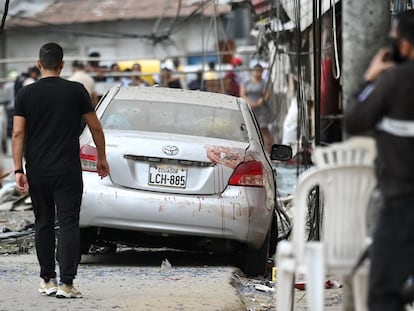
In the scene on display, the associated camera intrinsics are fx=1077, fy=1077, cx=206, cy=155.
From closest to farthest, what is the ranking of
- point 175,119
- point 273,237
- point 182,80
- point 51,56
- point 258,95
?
point 51,56 → point 175,119 → point 273,237 → point 258,95 → point 182,80

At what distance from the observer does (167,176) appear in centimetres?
920

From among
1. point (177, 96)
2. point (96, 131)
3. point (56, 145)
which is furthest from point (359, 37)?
point (177, 96)

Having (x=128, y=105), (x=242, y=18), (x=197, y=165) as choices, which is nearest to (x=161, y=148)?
(x=197, y=165)

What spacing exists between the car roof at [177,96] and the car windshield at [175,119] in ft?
0.29

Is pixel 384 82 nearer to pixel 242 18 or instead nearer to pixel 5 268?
pixel 5 268

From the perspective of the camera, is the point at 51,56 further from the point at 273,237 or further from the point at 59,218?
the point at 273,237

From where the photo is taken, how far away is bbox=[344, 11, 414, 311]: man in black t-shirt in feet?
16.6

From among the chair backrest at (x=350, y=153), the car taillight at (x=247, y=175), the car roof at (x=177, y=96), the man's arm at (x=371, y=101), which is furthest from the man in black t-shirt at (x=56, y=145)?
the man's arm at (x=371, y=101)

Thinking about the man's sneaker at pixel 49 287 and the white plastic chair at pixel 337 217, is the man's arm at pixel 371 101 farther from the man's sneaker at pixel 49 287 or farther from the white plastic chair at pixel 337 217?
the man's sneaker at pixel 49 287

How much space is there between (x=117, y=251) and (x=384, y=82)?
6393mm

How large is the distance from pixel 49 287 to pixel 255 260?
2.25m

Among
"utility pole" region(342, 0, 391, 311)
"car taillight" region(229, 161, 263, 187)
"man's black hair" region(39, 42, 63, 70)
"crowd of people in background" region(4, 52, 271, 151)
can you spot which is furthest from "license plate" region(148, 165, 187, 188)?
"crowd of people in background" region(4, 52, 271, 151)

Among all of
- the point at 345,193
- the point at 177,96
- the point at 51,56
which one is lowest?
the point at 345,193

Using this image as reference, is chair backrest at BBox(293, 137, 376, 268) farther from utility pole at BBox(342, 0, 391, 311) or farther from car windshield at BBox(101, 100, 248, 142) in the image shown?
car windshield at BBox(101, 100, 248, 142)
